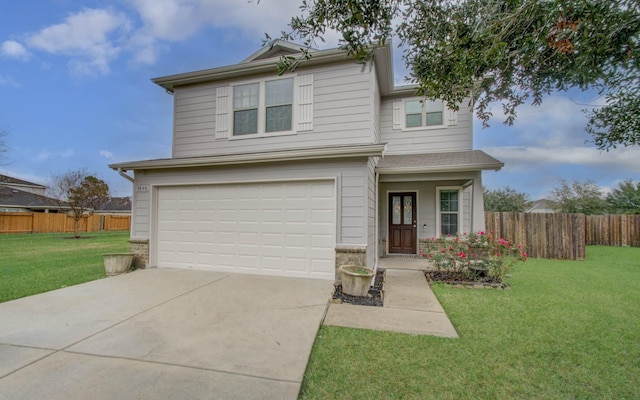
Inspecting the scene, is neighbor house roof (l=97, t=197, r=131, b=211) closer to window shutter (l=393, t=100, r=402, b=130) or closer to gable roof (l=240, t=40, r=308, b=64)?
gable roof (l=240, t=40, r=308, b=64)

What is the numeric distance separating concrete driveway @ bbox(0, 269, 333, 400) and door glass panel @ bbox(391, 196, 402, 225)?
16.3 feet

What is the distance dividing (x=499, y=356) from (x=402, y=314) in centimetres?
142

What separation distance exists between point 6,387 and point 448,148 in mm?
9842

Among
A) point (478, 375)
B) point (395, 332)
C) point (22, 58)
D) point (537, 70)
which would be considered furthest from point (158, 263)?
point (22, 58)

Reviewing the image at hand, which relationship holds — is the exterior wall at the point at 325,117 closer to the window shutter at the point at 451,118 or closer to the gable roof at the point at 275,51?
the gable roof at the point at 275,51

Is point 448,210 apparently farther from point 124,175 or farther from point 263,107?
point 124,175

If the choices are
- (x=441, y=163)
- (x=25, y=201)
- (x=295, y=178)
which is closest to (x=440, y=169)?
(x=441, y=163)

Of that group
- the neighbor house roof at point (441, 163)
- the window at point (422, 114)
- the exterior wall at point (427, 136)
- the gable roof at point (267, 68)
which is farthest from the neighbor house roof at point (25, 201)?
the window at point (422, 114)

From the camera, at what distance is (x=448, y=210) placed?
9125 mm

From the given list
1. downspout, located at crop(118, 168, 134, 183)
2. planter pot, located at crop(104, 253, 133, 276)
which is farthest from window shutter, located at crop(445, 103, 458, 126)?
planter pot, located at crop(104, 253, 133, 276)

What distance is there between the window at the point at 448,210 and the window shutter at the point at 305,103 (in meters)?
4.75

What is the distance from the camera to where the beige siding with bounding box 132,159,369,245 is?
589cm

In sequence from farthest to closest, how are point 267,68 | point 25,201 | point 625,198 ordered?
1. point 25,201
2. point 625,198
3. point 267,68

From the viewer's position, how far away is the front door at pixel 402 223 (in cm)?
947
